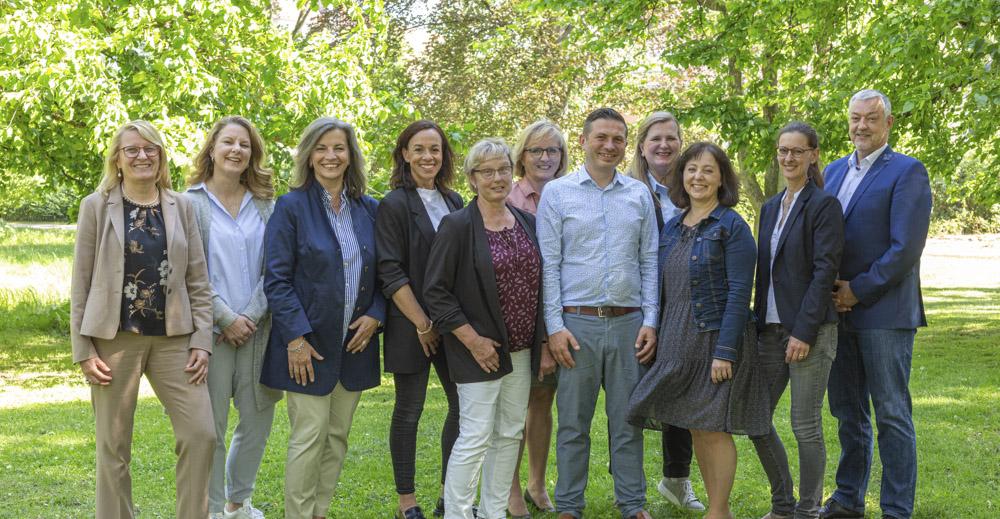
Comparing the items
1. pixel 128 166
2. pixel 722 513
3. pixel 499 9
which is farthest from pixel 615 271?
pixel 499 9

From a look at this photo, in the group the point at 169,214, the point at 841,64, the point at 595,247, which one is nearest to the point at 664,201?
the point at 595,247

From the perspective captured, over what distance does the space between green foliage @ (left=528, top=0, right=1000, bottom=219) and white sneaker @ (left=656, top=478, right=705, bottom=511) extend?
416 centimetres

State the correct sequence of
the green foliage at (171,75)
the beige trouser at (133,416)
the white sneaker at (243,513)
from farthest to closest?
1. the green foliage at (171,75)
2. the white sneaker at (243,513)
3. the beige trouser at (133,416)

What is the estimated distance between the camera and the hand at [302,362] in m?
4.11

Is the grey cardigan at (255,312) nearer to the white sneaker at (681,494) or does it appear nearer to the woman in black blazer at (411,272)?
the woman in black blazer at (411,272)

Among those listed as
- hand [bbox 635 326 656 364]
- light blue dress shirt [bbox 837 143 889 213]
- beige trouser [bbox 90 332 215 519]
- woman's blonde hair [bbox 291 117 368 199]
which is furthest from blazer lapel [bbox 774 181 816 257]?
beige trouser [bbox 90 332 215 519]

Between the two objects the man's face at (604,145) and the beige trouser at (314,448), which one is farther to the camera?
the man's face at (604,145)

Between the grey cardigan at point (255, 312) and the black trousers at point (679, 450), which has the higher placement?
the grey cardigan at point (255, 312)

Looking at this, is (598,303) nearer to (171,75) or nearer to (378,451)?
(378,451)

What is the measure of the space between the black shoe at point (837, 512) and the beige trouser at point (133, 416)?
11.4ft

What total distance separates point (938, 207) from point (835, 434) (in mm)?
32873

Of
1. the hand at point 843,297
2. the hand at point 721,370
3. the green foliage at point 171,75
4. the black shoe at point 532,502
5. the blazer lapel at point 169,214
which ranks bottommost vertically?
the black shoe at point 532,502

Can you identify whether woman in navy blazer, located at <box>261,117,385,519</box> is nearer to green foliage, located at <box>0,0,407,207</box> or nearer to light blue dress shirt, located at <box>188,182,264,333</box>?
light blue dress shirt, located at <box>188,182,264,333</box>

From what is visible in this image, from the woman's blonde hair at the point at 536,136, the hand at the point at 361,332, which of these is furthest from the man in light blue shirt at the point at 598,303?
the hand at the point at 361,332
